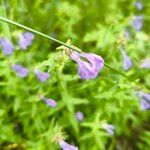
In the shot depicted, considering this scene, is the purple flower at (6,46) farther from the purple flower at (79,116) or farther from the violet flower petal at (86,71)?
the violet flower petal at (86,71)

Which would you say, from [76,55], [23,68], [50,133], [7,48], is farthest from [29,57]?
[76,55]

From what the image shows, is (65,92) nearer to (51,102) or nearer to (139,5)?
(51,102)

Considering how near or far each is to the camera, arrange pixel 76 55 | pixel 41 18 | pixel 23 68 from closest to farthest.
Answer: pixel 76 55 < pixel 23 68 < pixel 41 18

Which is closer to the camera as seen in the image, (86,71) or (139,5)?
(86,71)

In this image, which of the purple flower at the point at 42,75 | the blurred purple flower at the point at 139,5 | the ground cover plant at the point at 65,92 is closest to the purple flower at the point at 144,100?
the ground cover plant at the point at 65,92

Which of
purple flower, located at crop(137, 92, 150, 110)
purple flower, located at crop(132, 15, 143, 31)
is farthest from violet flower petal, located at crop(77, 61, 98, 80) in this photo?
purple flower, located at crop(132, 15, 143, 31)

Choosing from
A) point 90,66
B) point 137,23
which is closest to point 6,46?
point 90,66

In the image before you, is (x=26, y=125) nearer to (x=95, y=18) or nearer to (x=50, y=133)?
(x=50, y=133)
